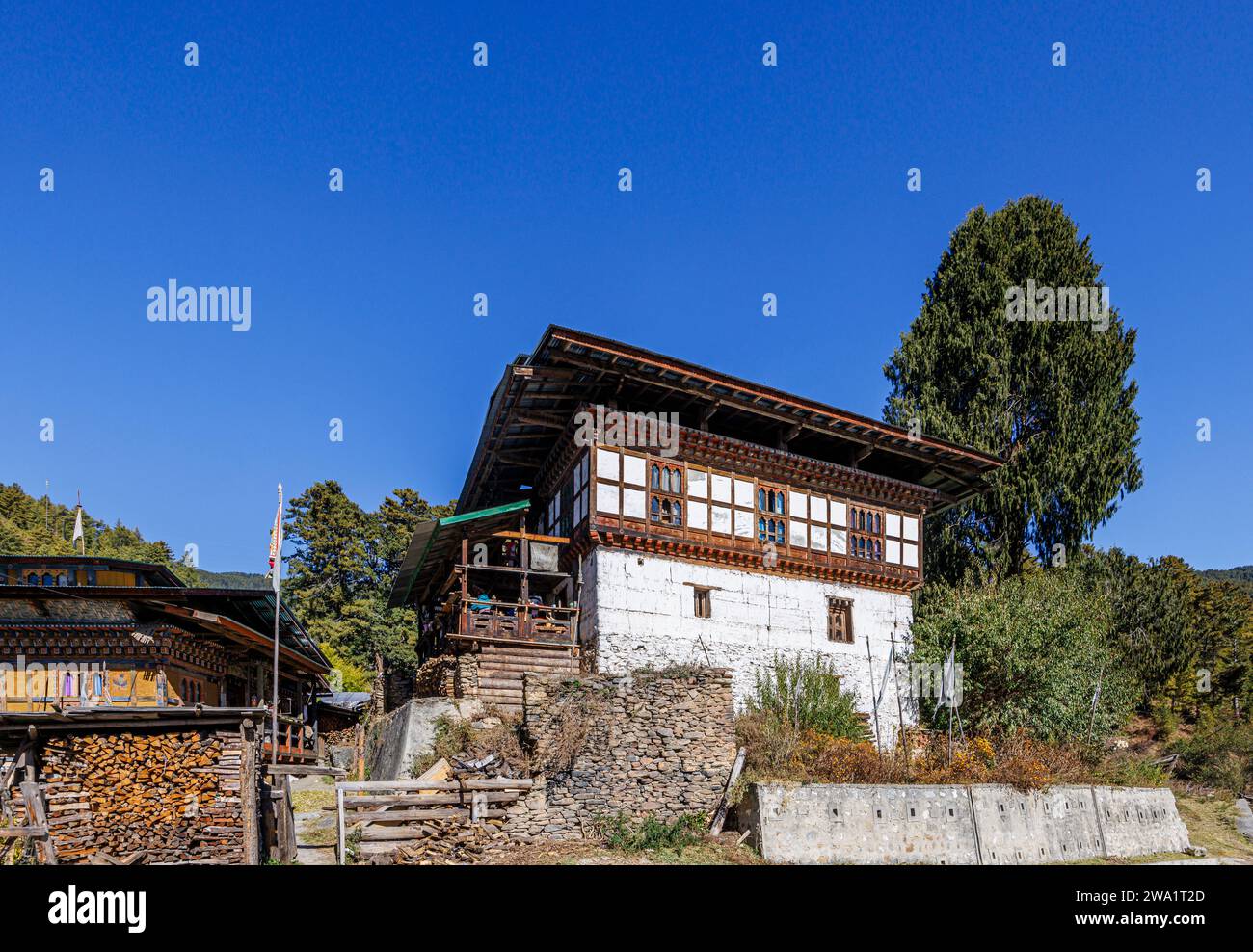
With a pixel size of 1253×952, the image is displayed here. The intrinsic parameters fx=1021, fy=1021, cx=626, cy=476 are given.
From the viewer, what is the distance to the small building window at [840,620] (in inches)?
1225

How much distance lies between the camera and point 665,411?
29.5 m

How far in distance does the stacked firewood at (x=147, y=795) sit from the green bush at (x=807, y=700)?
13.0 meters

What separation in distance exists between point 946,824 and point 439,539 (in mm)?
16360

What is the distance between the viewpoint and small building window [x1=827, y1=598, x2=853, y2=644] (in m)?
31.1

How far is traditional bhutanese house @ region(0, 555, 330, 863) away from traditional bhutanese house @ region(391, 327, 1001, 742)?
5.82m

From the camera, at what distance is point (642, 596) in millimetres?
27734

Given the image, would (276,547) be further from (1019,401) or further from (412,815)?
(1019,401)

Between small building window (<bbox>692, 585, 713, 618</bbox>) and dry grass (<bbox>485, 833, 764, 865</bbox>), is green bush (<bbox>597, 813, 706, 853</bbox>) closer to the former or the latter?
dry grass (<bbox>485, 833, 764, 865</bbox>)

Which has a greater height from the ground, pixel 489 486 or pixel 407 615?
pixel 489 486

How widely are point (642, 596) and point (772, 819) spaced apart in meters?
8.33

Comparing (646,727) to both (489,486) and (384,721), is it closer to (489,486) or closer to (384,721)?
(384,721)

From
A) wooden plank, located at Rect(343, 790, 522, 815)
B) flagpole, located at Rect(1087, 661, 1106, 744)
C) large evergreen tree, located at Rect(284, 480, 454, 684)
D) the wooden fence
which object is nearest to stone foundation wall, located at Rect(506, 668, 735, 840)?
wooden plank, located at Rect(343, 790, 522, 815)

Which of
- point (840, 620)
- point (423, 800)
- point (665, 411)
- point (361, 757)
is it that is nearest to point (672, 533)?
point (665, 411)

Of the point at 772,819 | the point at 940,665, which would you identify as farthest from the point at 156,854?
the point at 940,665
